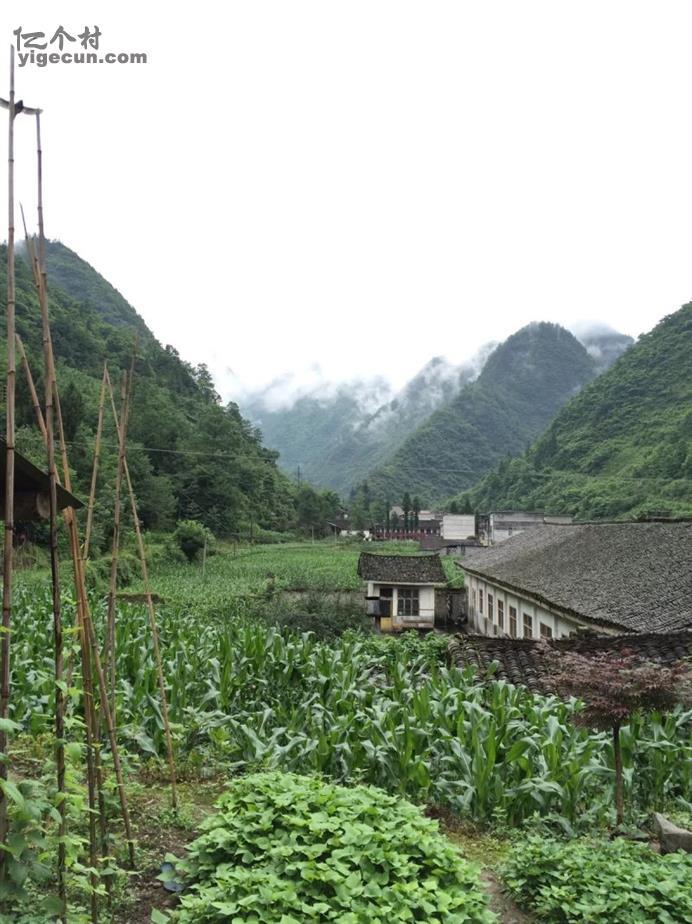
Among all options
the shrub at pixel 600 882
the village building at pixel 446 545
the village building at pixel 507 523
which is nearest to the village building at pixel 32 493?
the shrub at pixel 600 882

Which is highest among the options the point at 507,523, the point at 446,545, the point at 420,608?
the point at 507,523

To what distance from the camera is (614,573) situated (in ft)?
50.4

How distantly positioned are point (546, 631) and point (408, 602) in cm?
1204

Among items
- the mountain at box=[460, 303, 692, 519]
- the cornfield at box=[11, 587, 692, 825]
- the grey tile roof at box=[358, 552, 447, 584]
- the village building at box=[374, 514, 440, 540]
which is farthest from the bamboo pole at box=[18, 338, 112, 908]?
the village building at box=[374, 514, 440, 540]

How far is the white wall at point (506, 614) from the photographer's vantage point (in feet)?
50.3

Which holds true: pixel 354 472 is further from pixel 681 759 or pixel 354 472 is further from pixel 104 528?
pixel 681 759

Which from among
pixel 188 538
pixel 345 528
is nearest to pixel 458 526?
pixel 345 528

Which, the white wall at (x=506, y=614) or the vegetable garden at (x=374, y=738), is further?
the white wall at (x=506, y=614)

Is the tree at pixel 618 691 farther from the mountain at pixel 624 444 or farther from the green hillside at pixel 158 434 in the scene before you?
the mountain at pixel 624 444

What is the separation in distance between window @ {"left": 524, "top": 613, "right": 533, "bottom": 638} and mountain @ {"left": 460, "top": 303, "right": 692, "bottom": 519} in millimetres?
33448

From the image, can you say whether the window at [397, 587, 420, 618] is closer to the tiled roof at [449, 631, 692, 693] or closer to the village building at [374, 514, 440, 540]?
the tiled roof at [449, 631, 692, 693]

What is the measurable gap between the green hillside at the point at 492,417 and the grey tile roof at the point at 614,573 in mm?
92461

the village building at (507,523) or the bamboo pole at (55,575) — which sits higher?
the bamboo pole at (55,575)

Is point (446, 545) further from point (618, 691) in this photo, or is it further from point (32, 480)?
point (32, 480)
